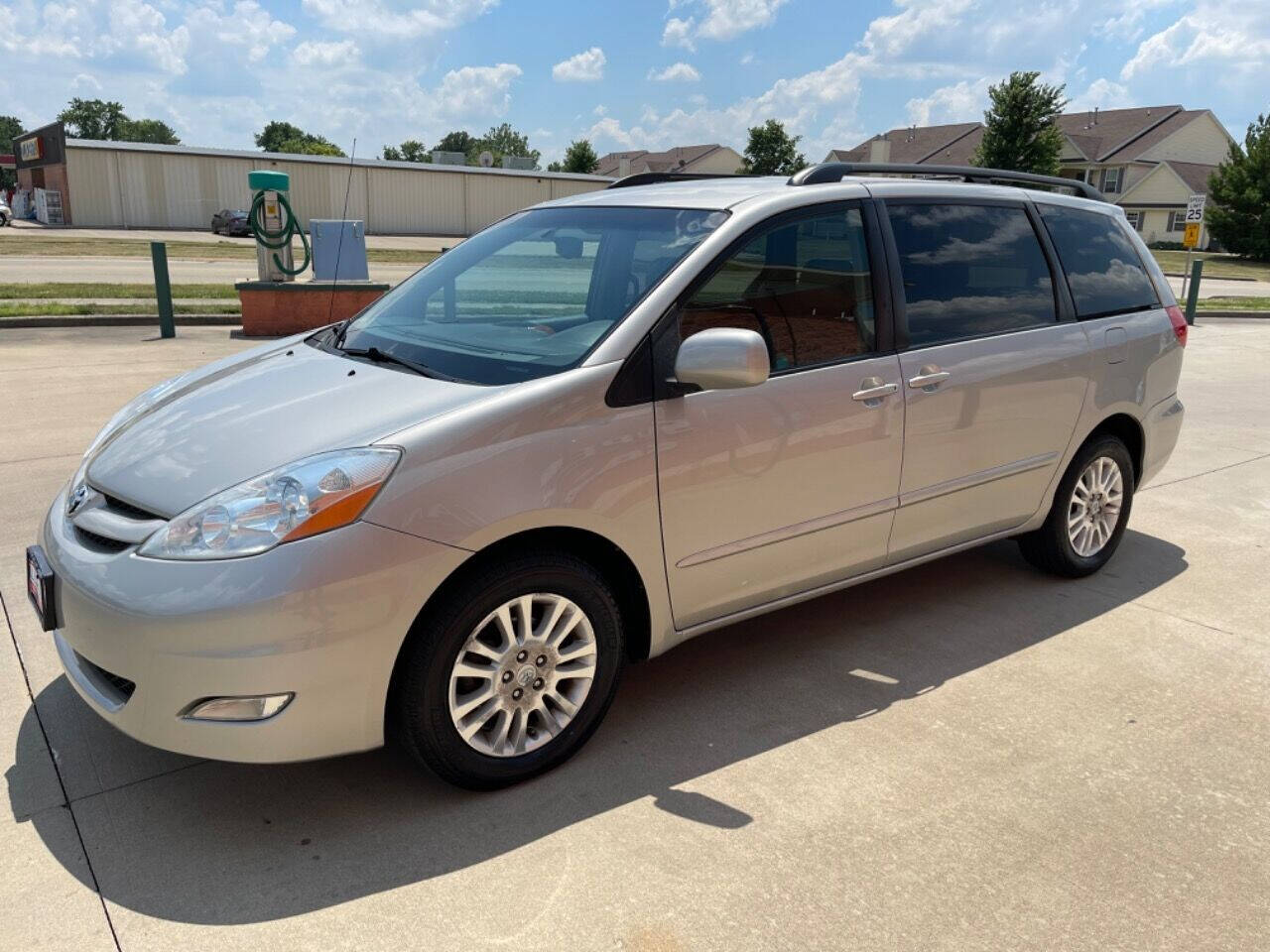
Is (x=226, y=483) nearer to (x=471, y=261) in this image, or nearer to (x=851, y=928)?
(x=471, y=261)

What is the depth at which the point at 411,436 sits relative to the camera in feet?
9.11

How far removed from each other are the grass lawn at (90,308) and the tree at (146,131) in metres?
139

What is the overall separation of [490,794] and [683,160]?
8040 cm

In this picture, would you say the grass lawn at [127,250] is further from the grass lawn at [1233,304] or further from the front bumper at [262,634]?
the front bumper at [262,634]

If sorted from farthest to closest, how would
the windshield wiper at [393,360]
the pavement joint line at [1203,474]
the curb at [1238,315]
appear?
1. the curb at [1238,315]
2. the pavement joint line at [1203,474]
3. the windshield wiper at [393,360]

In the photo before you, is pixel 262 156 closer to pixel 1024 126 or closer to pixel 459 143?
pixel 1024 126

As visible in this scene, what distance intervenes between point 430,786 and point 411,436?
1090mm

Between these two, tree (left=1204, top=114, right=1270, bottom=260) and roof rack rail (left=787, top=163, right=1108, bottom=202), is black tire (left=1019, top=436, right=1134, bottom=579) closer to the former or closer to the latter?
roof rack rail (left=787, top=163, right=1108, bottom=202)

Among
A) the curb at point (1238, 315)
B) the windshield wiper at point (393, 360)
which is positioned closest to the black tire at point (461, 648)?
the windshield wiper at point (393, 360)

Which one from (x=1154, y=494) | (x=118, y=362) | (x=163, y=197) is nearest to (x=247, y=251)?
(x=163, y=197)

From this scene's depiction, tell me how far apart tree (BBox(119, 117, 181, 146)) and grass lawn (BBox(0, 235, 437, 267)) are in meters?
116

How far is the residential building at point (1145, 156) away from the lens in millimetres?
60812

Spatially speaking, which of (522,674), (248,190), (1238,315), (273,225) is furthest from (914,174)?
(248,190)

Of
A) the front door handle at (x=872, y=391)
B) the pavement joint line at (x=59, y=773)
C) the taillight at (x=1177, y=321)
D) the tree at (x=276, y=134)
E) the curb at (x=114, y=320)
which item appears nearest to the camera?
the pavement joint line at (x=59, y=773)
